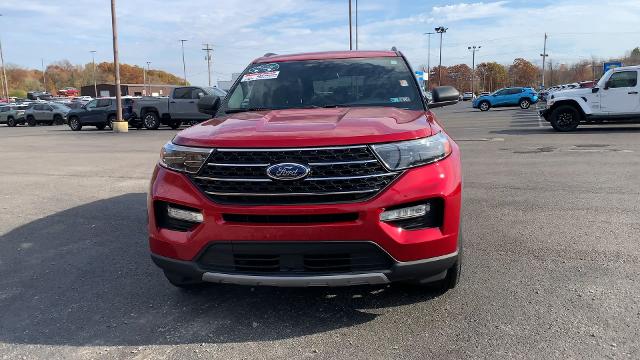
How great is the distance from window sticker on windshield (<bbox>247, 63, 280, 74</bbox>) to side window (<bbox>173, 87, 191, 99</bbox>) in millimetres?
19161

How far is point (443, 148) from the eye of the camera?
10.1 feet

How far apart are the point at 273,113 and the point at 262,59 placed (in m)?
1.53

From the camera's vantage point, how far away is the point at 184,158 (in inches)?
121

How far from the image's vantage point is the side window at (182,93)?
76.0 ft

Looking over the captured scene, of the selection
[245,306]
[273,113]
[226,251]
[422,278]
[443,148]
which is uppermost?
[273,113]

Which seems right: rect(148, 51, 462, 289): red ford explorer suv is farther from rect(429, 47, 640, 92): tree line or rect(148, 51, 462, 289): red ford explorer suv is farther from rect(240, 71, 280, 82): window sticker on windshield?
rect(429, 47, 640, 92): tree line

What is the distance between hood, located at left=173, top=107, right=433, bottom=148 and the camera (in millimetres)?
2863

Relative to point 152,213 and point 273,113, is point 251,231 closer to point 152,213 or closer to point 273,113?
point 152,213

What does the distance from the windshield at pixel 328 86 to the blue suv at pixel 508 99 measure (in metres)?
35.9

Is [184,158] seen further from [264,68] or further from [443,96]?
[443,96]

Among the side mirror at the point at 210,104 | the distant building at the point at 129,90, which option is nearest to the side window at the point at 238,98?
the side mirror at the point at 210,104

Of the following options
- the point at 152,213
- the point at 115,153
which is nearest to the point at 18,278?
the point at 152,213

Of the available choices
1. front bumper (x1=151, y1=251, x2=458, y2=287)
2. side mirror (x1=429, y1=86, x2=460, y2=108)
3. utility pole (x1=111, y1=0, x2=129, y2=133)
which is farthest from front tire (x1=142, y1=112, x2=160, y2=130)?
front bumper (x1=151, y1=251, x2=458, y2=287)

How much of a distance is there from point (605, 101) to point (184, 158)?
1595 centimetres
